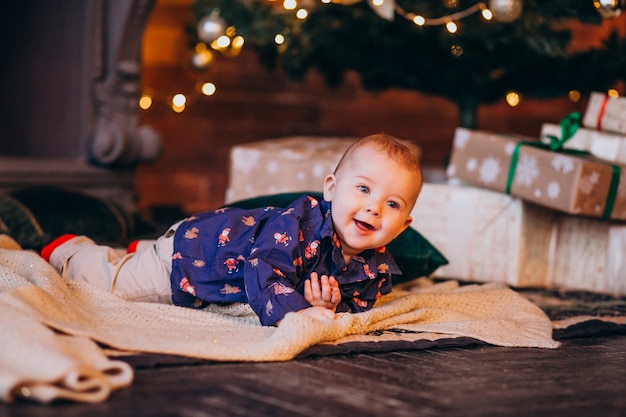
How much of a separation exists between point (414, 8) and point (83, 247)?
1.24 metres

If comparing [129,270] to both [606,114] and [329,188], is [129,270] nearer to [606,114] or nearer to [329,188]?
[329,188]

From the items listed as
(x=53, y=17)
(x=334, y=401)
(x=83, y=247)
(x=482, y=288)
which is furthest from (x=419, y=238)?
(x=53, y=17)

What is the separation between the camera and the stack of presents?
7.02 feet

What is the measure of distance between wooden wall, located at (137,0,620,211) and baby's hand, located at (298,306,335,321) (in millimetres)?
1599

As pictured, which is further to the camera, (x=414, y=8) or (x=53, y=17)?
(x=53, y=17)

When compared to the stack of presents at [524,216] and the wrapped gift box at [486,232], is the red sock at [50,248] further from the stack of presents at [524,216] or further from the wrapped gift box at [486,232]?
the wrapped gift box at [486,232]

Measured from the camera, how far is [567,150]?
7.05 ft

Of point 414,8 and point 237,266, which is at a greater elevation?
point 414,8

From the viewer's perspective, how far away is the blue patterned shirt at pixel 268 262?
56.8 inches

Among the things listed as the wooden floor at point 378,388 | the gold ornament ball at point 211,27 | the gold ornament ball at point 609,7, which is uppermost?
the gold ornament ball at point 609,7

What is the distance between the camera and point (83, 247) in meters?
1.73

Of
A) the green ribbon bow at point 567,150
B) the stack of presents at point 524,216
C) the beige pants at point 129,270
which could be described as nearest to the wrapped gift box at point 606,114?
the stack of presents at point 524,216

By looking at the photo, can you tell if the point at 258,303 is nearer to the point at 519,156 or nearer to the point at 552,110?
the point at 519,156

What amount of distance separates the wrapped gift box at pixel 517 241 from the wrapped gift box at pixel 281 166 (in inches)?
11.5
